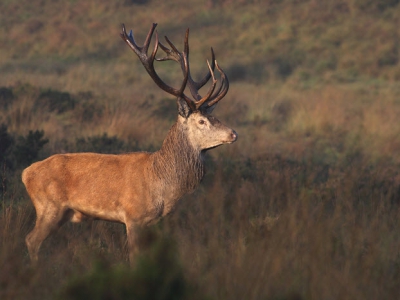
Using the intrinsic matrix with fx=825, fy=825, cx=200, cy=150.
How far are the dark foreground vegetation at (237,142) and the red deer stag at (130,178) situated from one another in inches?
9.5

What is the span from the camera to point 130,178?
707 centimetres

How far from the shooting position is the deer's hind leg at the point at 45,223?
7020 mm

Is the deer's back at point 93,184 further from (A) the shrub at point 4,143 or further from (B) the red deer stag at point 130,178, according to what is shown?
(A) the shrub at point 4,143

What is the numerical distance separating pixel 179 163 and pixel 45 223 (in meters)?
1.26

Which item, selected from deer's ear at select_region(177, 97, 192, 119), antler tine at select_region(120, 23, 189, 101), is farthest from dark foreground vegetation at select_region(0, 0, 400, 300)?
antler tine at select_region(120, 23, 189, 101)

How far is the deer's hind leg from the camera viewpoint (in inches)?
276

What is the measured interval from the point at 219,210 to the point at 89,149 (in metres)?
6.31

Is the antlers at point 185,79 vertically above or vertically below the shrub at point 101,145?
above

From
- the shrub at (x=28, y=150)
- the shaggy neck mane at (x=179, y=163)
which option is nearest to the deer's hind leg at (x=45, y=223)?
the shaggy neck mane at (x=179, y=163)

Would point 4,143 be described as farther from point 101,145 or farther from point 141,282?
point 141,282

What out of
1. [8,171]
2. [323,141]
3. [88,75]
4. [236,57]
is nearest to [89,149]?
[8,171]

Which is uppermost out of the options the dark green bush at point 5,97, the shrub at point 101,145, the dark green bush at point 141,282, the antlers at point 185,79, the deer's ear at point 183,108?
the antlers at point 185,79

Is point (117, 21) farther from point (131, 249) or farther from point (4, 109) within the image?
point (131, 249)

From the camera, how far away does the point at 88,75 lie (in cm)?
2177
